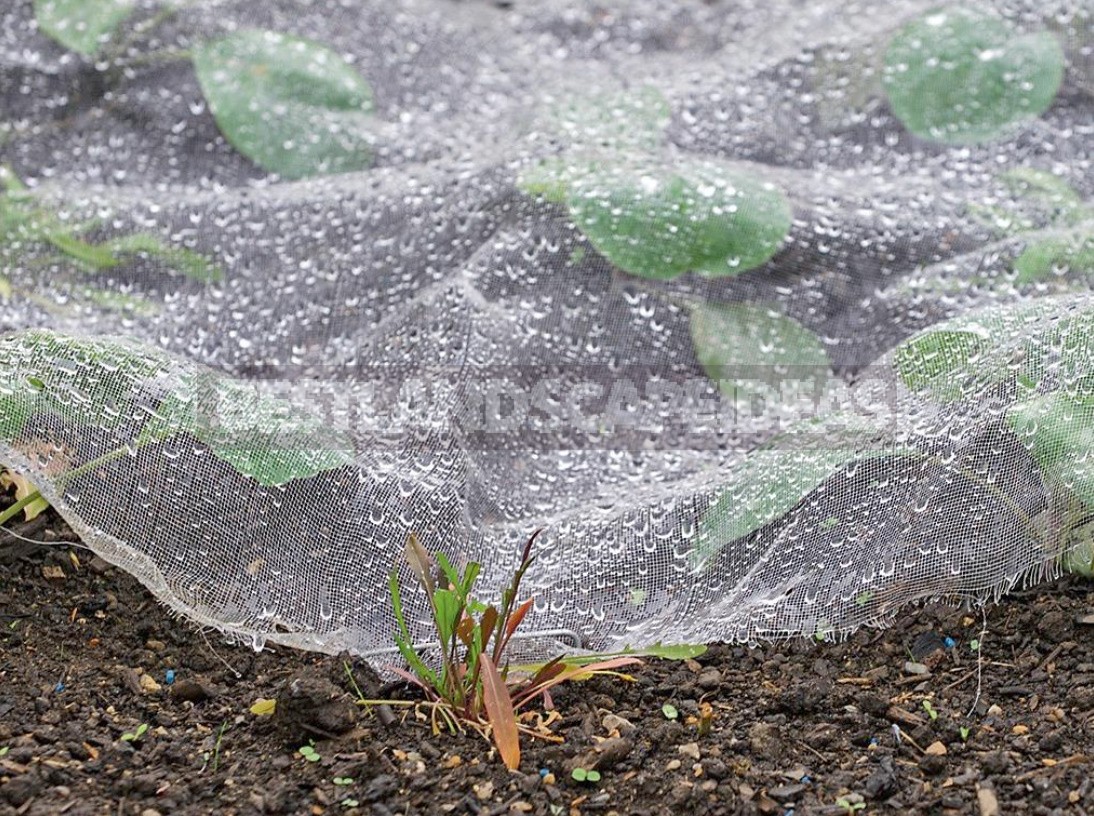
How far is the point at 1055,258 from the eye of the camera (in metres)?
1.53

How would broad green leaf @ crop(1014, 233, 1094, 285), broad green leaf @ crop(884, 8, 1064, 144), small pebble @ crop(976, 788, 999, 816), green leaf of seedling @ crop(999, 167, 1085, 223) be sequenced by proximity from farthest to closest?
broad green leaf @ crop(884, 8, 1064, 144)
green leaf of seedling @ crop(999, 167, 1085, 223)
broad green leaf @ crop(1014, 233, 1094, 285)
small pebble @ crop(976, 788, 999, 816)

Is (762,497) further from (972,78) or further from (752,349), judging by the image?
(972,78)

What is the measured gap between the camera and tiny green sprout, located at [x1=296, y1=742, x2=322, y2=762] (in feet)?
3.27

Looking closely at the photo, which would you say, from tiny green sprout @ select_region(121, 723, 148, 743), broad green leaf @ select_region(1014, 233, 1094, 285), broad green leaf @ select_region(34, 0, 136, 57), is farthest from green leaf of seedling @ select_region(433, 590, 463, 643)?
broad green leaf @ select_region(34, 0, 136, 57)

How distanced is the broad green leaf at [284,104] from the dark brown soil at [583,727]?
78 centimetres

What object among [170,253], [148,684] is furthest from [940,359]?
[170,253]

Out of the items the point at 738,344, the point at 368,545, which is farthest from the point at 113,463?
the point at 738,344

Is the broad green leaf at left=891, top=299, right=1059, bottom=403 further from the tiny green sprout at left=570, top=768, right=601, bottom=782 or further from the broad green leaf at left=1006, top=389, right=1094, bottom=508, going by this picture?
the tiny green sprout at left=570, top=768, right=601, bottom=782

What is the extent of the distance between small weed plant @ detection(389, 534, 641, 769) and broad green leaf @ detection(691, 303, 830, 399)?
56 centimetres

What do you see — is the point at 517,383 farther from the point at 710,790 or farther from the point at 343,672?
the point at 710,790

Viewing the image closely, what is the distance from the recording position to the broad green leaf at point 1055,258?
59.9 inches

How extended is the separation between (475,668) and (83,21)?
1.31m

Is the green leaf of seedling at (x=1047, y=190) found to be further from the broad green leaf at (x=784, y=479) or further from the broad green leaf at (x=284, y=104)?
the broad green leaf at (x=284, y=104)

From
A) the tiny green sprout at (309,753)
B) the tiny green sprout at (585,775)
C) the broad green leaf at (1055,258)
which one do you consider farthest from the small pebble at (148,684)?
the broad green leaf at (1055,258)
